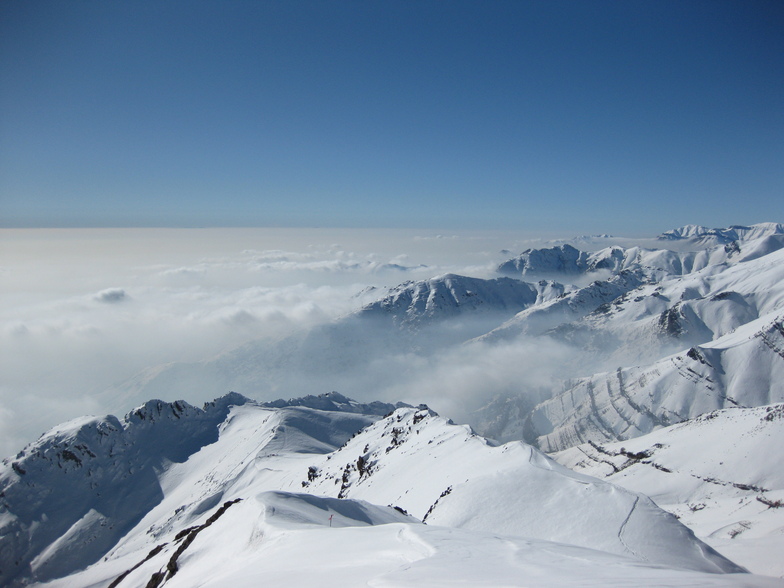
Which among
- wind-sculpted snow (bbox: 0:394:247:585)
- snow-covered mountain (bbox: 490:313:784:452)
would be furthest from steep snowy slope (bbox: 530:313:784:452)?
wind-sculpted snow (bbox: 0:394:247:585)

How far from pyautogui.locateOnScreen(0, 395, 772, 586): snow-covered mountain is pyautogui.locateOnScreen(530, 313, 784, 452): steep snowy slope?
105 metres

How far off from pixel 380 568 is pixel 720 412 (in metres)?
134

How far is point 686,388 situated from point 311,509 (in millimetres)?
185309

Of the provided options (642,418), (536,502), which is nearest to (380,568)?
(536,502)

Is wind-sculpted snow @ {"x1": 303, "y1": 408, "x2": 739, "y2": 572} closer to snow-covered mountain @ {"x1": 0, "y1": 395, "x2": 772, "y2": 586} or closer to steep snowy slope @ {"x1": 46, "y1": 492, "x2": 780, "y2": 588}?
snow-covered mountain @ {"x1": 0, "y1": 395, "x2": 772, "y2": 586}

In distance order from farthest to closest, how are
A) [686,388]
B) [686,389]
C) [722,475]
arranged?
[686,388], [686,389], [722,475]

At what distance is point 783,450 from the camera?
8088 centimetres

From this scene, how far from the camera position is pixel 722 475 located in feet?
273

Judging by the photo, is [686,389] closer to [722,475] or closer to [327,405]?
[722,475]

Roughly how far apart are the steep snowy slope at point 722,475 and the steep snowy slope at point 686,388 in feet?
167

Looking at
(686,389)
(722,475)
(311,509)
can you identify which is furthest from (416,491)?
(686,389)

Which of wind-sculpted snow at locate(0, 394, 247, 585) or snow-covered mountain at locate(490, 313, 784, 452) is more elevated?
snow-covered mountain at locate(490, 313, 784, 452)

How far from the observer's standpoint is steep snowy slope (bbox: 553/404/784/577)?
174ft

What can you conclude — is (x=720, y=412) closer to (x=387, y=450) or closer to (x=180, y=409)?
(x=387, y=450)
